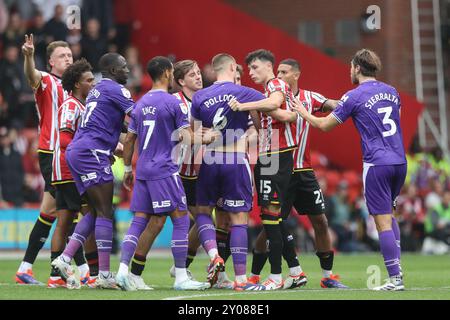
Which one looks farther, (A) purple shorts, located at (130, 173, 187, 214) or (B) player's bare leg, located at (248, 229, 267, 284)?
(B) player's bare leg, located at (248, 229, 267, 284)

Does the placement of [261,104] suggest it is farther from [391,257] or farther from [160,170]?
[391,257]

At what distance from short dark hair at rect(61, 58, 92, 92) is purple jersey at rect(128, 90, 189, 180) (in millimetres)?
1192

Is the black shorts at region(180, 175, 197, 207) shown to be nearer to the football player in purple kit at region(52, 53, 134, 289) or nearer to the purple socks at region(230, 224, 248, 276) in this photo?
the purple socks at region(230, 224, 248, 276)

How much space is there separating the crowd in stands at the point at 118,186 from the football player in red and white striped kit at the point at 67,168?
9685mm

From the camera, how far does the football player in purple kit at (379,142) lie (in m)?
11.4

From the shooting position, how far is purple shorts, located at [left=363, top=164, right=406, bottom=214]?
37.4 ft

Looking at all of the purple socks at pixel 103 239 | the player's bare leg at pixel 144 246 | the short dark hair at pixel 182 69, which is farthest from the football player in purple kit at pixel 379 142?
the purple socks at pixel 103 239

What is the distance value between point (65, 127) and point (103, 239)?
4.74ft

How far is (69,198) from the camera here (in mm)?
12141

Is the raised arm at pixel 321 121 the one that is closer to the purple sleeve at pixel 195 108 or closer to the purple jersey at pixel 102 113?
the purple sleeve at pixel 195 108

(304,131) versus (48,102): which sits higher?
(48,102)

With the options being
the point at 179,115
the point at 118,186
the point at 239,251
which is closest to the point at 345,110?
the point at 179,115

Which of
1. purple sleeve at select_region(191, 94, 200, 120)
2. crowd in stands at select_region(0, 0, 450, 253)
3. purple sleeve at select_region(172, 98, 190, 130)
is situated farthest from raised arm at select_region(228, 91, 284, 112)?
→ crowd in stands at select_region(0, 0, 450, 253)

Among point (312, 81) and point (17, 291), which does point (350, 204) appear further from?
point (17, 291)
